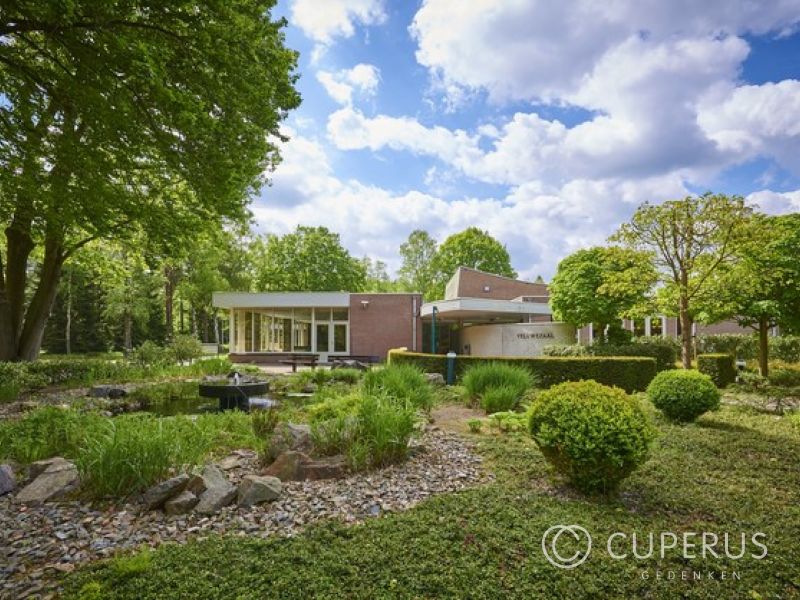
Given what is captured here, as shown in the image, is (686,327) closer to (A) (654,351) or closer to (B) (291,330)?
(A) (654,351)

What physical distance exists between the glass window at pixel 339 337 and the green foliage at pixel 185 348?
738 centimetres

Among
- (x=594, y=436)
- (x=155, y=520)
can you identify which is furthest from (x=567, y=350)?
(x=155, y=520)

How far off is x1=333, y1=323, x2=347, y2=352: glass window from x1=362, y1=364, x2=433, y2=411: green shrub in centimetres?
Result: 1523

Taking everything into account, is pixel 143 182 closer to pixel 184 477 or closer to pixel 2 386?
pixel 2 386

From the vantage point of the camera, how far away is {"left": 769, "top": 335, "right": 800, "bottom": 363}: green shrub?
17.2 meters

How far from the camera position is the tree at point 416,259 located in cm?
4231

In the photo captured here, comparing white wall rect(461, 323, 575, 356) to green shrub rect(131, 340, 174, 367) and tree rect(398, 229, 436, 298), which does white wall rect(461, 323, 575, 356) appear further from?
tree rect(398, 229, 436, 298)

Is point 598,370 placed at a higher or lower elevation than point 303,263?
lower

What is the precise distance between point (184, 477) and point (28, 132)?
19.5 ft

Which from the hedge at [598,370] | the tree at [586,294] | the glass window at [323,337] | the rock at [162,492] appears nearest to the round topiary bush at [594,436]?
the rock at [162,492]

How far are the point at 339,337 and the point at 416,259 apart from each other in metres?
20.5

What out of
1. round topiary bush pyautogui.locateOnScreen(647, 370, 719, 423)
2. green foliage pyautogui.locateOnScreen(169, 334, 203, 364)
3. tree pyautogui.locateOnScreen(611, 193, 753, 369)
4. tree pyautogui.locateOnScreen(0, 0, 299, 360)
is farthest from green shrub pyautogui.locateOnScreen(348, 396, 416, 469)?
green foliage pyautogui.locateOnScreen(169, 334, 203, 364)

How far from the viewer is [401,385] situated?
25.4 feet

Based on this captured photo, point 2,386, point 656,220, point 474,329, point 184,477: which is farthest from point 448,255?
point 184,477
